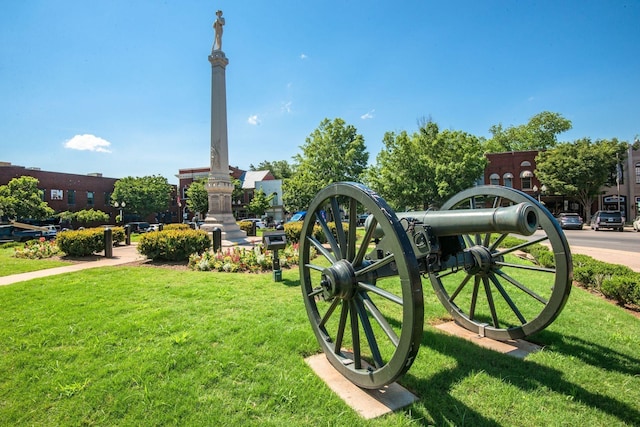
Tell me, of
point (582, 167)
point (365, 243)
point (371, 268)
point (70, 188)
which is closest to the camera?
point (371, 268)

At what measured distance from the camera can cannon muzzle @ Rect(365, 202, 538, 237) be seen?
256cm

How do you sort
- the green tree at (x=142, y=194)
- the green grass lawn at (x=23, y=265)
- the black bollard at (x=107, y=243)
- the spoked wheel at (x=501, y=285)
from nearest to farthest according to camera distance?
the spoked wheel at (x=501, y=285) → the green grass lawn at (x=23, y=265) → the black bollard at (x=107, y=243) → the green tree at (x=142, y=194)

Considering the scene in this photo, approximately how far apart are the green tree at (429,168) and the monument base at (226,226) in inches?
600

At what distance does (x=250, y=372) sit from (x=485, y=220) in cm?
262

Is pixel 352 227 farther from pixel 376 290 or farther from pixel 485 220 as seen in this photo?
pixel 485 220

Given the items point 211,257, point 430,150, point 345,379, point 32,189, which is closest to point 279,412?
point 345,379

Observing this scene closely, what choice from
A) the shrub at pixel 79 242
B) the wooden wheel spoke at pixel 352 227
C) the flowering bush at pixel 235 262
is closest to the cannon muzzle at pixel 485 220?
the wooden wheel spoke at pixel 352 227

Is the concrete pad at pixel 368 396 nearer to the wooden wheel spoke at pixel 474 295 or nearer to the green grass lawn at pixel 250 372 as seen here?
the green grass lawn at pixel 250 372

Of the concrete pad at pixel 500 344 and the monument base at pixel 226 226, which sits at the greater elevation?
the monument base at pixel 226 226

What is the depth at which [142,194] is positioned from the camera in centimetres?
4575

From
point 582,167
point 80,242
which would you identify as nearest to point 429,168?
point 582,167

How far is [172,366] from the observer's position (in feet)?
11.1

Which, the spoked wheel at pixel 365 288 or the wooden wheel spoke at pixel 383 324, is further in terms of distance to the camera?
the wooden wheel spoke at pixel 383 324

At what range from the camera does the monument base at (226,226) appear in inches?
687
